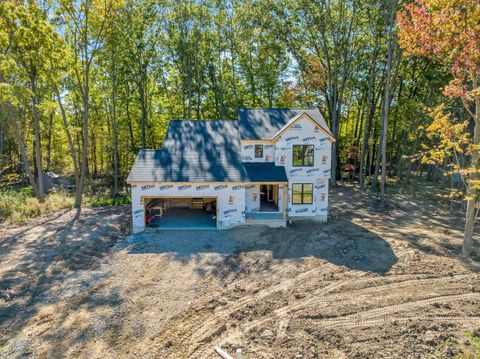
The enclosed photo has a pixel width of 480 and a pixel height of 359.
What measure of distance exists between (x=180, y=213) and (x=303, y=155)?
7923mm

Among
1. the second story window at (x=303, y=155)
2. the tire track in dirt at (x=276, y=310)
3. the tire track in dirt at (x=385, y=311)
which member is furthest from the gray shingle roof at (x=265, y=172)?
the tire track in dirt at (x=385, y=311)

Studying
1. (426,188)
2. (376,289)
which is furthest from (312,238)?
(426,188)

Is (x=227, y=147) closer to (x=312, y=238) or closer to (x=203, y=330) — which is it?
(x=312, y=238)

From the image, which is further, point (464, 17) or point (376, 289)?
point (464, 17)

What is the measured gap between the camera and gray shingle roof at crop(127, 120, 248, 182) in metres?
15.3

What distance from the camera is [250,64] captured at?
2861 centimetres

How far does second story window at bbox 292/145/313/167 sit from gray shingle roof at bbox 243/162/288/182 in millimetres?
930

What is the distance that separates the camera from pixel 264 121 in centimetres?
1831

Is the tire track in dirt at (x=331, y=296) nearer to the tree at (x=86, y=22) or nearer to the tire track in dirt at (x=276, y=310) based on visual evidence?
the tire track in dirt at (x=276, y=310)

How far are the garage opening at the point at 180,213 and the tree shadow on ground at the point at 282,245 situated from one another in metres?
0.99

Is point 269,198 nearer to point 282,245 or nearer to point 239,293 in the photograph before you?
point 282,245

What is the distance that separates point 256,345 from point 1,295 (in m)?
7.64

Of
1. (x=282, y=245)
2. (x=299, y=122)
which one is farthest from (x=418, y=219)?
(x=282, y=245)

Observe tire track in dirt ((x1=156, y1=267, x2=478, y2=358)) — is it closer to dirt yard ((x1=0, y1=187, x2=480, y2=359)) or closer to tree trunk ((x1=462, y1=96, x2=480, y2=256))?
dirt yard ((x1=0, y1=187, x2=480, y2=359))
